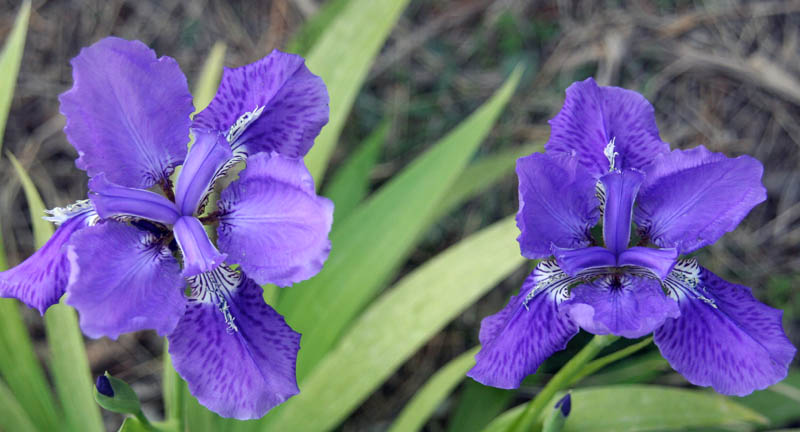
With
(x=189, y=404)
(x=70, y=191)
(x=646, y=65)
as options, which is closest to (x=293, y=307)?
(x=189, y=404)

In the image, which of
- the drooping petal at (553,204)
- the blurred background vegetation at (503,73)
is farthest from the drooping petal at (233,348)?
the blurred background vegetation at (503,73)

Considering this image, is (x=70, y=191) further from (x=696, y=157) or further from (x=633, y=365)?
(x=696, y=157)

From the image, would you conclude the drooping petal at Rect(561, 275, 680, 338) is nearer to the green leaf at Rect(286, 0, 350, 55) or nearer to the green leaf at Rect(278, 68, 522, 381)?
the green leaf at Rect(278, 68, 522, 381)

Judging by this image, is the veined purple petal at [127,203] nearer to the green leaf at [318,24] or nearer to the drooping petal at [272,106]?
the drooping petal at [272,106]

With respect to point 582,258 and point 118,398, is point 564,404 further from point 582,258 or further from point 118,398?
point 118,398

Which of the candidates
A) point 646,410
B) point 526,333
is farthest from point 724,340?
point 646,410

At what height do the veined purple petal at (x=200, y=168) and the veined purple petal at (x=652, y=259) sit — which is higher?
the veined purple petal at (x=200, y=168)

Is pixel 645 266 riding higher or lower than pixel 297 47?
lower

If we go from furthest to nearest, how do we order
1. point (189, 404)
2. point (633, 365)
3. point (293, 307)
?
point (633, 365) → point (293, 307) → point (189, 404)
